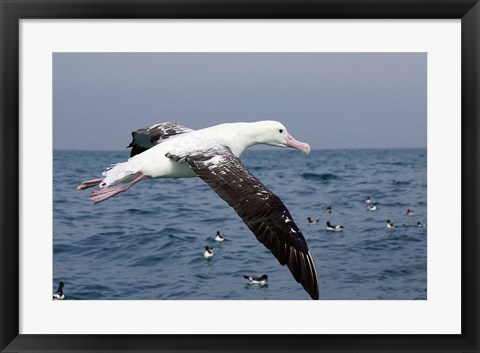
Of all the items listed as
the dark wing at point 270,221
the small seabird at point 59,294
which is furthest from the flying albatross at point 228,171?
the small seabird at point 59,294

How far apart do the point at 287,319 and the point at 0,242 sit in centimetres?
157

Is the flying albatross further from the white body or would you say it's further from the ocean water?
the ocean water

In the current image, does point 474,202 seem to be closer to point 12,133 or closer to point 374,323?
point 374,323

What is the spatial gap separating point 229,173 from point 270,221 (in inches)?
15.8

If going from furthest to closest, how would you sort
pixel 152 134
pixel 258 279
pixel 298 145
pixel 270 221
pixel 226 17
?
pixel 298 145 → pixel 152 134 → pixel 258 279 → pixel 226 17 → pixel 270 221

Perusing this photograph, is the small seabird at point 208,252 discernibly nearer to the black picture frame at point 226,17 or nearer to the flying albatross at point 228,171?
the flying albatross at point 228,171

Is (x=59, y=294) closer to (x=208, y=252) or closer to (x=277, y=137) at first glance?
(x=208, y=252)

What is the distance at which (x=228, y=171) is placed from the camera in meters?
4.70

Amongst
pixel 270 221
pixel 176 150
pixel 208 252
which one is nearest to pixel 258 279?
pixel 208 252

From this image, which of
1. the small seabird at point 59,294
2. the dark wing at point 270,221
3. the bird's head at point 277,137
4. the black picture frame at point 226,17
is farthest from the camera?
the bird's head at point 277,137

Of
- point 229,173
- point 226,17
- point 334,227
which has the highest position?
point 226,17

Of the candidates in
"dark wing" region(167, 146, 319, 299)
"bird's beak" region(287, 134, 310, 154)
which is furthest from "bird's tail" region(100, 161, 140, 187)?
"bird's beak" region(287, 134, 310, 154)

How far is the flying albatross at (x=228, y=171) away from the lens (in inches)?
174

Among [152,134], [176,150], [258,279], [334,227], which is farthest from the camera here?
[152,134]
